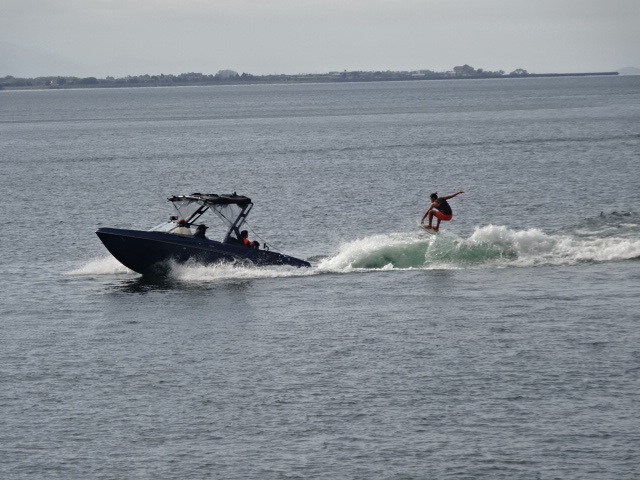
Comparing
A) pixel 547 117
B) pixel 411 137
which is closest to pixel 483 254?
pixel 411 137

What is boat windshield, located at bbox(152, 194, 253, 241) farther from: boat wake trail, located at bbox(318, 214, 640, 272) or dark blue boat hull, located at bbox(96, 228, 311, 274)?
boat wake trail, located at bbox(318, 214, 640, 272)

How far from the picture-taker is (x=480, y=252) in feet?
Result: 143

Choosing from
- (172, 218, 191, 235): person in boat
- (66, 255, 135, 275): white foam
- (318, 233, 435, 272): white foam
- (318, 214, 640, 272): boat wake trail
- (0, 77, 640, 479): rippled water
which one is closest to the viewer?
(0, 77, 640, 479): rippled water

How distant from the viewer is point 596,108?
194 m

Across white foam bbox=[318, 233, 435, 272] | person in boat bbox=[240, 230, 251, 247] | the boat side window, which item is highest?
the boat side window

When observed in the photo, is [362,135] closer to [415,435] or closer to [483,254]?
[483,254]

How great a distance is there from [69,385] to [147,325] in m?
6.49

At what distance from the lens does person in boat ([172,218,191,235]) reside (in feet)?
135

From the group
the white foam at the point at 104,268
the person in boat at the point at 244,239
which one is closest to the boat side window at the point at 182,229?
the person in boat at the point at 244,239

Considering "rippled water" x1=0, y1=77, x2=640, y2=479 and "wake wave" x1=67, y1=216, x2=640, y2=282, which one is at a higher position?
"wake wave" x1=67, y1=216, x2=640, y2=282

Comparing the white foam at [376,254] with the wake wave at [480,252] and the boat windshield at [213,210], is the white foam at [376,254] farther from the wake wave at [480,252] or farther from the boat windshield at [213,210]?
the boat windshield at [213,210]

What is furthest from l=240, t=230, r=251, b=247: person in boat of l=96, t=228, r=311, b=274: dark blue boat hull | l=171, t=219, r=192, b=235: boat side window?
l=171, t=219, r=192, b=235: boat side window

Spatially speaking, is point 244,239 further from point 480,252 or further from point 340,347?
point 340,347

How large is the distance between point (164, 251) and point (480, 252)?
41.3 feet
